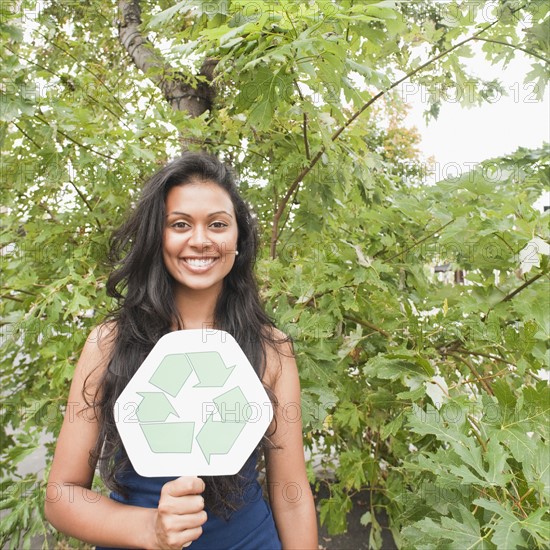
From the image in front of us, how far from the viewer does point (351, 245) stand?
191 cm

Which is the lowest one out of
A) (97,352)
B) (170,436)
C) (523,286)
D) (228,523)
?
(228,523)

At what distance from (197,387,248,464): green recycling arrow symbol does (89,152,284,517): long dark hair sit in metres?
0.25

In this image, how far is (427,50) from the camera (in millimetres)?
1923

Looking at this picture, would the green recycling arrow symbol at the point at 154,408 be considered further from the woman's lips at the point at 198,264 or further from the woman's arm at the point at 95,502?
the woman's lips at the point at 198,264

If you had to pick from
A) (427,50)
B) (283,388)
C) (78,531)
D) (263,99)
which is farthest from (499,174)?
(78,531)

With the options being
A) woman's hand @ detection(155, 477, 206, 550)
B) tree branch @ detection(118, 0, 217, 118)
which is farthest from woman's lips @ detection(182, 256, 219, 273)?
tree branch @ detection(118, 0, 217, 118)

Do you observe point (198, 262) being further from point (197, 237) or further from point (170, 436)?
point (170, 436)

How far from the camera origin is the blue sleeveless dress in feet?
4.28

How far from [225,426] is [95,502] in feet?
1.34

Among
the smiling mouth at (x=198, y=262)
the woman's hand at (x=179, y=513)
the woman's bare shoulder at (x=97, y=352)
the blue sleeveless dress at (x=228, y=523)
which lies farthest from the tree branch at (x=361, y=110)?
the woman's hand at (x=179, y=513)

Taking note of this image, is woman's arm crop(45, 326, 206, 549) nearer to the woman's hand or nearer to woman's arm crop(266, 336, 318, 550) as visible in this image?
the woman's hand

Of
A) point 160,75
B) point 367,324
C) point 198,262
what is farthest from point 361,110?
point 160,75

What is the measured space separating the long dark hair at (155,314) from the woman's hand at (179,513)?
9.1 inches

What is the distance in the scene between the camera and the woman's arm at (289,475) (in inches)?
55.1
